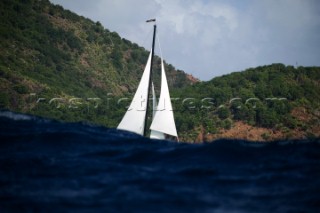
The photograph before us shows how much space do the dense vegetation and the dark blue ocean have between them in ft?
111

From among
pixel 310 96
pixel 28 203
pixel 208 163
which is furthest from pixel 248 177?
pixel 310 96

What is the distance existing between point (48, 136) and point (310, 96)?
49891 millimetres

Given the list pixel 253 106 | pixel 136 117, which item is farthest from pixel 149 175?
pixel 253 106

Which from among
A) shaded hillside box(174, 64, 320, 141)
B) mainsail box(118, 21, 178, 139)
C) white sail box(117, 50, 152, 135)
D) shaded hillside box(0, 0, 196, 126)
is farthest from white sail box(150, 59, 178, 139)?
shaded hillside box(0, 0, 196, 126)

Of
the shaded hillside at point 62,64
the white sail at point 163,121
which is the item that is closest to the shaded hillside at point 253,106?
the shaded hillside at point 62,64

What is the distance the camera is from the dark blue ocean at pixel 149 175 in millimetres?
12477

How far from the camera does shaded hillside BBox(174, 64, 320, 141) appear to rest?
54978 mm

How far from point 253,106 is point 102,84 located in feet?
107

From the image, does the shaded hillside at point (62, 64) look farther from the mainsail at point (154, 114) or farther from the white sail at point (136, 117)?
the white sail at point (136, 117)

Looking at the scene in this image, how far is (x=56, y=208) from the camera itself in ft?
39.3

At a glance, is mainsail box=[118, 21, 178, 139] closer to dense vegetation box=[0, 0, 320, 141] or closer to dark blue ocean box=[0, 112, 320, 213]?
dark blue ocean box=[0, 112, 320, 213]

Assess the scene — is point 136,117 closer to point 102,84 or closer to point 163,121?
point 163,121

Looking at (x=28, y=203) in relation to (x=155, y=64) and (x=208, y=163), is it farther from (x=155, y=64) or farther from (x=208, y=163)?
(x=155, y=64)

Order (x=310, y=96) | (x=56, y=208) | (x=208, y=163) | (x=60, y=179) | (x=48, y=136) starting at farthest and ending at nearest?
(x=310, y=96) → (x=48, y=136) → (x=208, y=163) → (x=60, y=179) → (x=56, y=208)
